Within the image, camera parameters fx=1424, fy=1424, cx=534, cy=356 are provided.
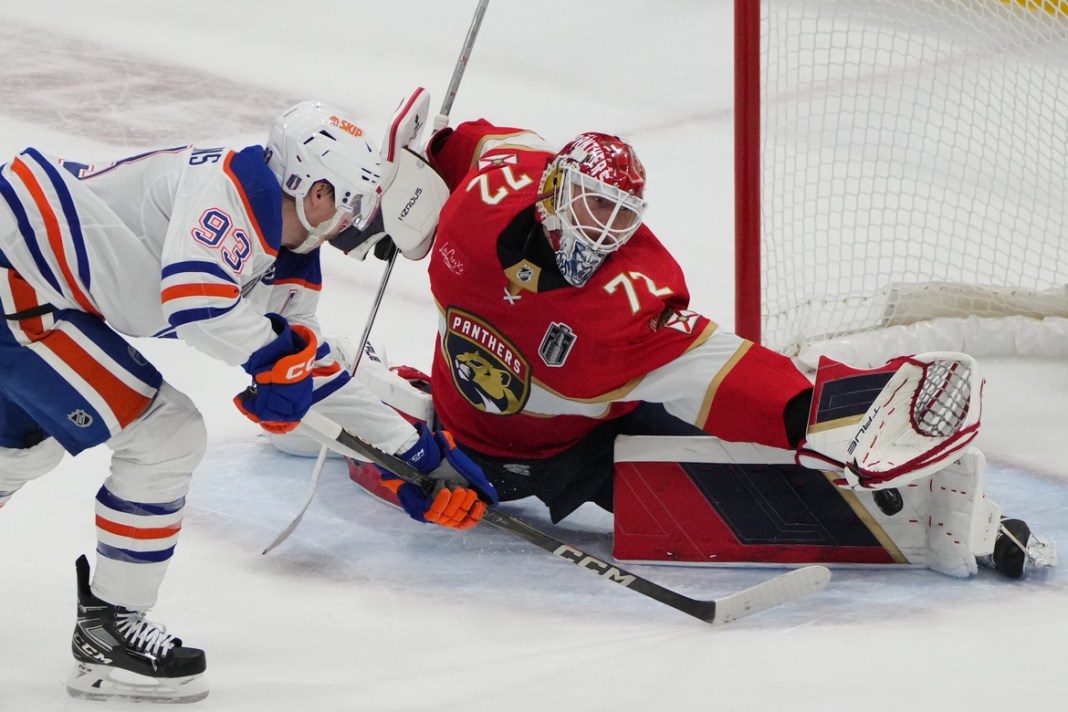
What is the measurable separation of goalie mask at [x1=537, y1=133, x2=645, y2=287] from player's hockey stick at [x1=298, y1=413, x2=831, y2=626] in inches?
18.9

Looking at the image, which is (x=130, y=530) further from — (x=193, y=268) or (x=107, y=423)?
(x=193, y=268)

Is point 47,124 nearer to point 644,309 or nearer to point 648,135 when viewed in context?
point 648,135

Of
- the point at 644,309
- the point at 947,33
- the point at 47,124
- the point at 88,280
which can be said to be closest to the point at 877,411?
the point at 644,309

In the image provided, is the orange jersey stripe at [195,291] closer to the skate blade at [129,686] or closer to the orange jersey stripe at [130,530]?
the orange jersey stripe at [130,530]

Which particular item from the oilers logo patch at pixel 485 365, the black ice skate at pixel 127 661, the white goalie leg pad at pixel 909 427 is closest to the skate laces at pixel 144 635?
the black ice skate at pixel 127 661

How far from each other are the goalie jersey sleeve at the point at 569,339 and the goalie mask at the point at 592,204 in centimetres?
7

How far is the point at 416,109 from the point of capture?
10.3ft

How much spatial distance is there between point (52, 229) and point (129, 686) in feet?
2.48

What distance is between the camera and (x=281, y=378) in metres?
2.18

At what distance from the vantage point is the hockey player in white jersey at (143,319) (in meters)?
2.15

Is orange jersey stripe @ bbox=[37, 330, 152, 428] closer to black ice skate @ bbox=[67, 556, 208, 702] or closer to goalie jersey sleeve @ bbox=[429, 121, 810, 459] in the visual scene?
black ice skate @ bbox=[67, 556, 208, 702]

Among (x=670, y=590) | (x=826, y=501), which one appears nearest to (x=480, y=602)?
(x=670, y=590)

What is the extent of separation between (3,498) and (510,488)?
1040mm

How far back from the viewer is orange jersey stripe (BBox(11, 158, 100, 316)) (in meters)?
2.19
